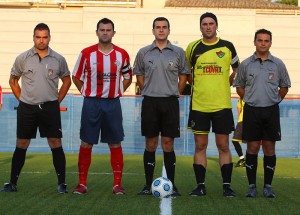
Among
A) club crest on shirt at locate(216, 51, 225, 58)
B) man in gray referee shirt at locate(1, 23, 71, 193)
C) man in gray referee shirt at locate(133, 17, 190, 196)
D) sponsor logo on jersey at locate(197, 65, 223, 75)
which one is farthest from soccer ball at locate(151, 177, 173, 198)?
club crest on shirt at locate(216, 51, 225, 58)

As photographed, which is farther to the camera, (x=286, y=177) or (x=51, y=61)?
(x=286, y=177)

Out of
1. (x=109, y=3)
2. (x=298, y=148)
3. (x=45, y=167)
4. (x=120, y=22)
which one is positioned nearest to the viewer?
(x=45, y=167)

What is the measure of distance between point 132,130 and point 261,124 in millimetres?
13682

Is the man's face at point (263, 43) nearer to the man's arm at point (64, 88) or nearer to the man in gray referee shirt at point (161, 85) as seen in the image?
the man in gray referee shirt at point (161, 85)

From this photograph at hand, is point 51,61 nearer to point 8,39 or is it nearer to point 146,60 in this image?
point 146,60

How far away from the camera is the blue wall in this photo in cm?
2275

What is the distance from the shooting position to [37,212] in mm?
7586

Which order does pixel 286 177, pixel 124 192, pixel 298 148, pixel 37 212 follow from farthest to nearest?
pixel 298 148 < pixel 286 177 < pixel 124 192 < pixel 37 212

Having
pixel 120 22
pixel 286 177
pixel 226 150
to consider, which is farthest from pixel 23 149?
pixel 120 22

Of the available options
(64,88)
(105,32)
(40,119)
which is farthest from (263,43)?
(40,119)

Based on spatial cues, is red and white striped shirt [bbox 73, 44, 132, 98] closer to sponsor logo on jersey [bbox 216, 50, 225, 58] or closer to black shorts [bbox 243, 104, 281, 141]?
sponsor logo on jersey [bbox 216, 50, 225, 58]

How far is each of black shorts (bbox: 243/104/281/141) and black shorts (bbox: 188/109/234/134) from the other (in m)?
0.22

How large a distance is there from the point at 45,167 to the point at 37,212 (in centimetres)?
719

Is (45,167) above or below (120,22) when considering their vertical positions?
below
